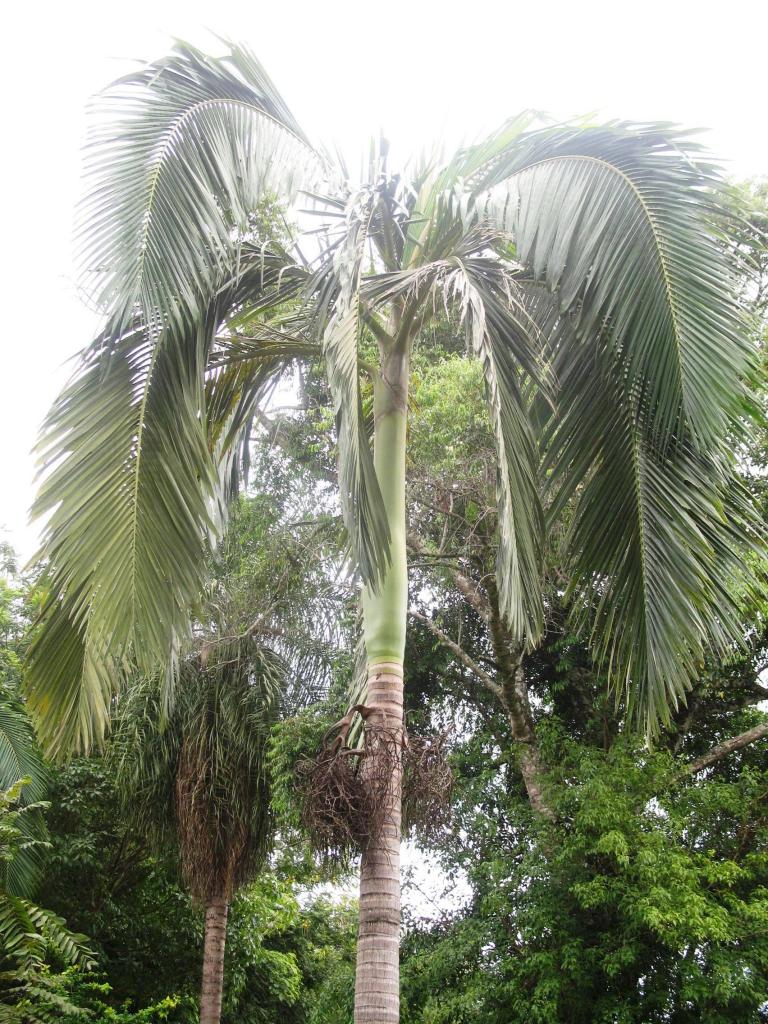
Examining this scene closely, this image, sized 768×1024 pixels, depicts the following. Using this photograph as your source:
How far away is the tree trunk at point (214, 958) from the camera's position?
37.0 feet

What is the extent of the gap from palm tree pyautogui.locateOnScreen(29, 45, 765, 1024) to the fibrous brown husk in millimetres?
73

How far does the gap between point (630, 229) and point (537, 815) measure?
7.34m

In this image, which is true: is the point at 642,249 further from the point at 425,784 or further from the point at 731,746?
the point at 731,746

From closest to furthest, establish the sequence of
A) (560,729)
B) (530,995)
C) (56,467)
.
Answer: (56,467), (530,995), (560,729)

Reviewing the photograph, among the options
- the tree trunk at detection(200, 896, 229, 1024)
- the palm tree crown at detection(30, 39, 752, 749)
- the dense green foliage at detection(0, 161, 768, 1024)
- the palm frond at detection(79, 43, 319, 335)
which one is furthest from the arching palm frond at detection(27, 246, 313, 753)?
the tree trunk at detection(200, 896, 229, 1024)

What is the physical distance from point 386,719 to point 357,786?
33cm

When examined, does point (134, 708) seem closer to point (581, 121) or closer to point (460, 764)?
point (460, 764)

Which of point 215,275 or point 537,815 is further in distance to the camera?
point 537,815

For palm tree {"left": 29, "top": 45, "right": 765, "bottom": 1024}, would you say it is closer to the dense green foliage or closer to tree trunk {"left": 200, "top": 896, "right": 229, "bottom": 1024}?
the dense green foliage

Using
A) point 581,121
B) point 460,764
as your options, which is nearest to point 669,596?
point 581,121

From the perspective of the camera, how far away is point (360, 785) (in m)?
4.48

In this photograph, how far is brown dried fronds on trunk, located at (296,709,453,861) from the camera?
4414 mm

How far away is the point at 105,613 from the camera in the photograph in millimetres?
4336

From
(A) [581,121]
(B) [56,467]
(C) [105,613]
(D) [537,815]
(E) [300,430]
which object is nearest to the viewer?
(C) [105,613]
